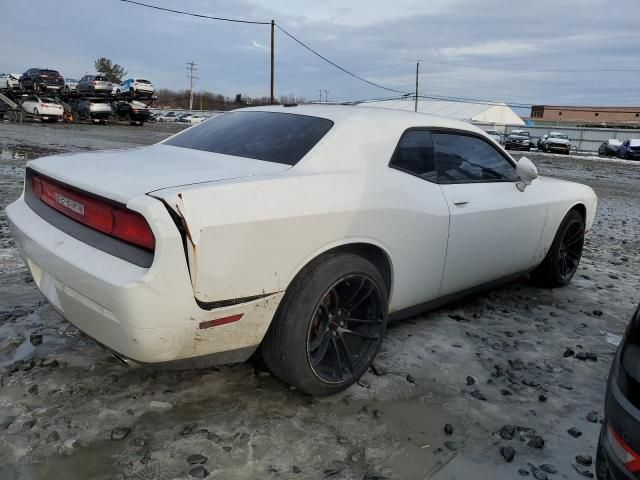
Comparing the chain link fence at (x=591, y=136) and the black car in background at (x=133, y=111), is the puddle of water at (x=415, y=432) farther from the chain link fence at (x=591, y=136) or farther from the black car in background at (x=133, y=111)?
the chain link fence at (x=591, y=136)

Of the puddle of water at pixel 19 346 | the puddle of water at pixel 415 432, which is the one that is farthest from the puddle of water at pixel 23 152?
the puddle of water at pixel 415 432

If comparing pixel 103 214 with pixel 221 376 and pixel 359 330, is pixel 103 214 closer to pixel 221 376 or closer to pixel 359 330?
pixel 221 376

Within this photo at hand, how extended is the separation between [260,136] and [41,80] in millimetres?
37844

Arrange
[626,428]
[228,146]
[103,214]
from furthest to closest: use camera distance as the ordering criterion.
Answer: [228,146], [103,214], [626,428]

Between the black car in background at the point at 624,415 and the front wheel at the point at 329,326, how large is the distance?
4.08ft

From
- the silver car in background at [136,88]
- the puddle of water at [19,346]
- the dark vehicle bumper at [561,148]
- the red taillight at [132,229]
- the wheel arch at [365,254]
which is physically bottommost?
the puddle of water at [19,346]

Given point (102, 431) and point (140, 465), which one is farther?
point (102, 431)

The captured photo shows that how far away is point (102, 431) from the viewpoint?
2.29 metres

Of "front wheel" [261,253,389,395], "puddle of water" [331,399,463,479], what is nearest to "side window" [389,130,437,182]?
"front wheel" [261,253,389,395]

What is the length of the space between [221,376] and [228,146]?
4.29 ft

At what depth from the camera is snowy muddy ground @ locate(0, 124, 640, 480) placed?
2158mm

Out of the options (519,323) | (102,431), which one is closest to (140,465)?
(102,431)

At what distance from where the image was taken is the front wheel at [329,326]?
2418 mm

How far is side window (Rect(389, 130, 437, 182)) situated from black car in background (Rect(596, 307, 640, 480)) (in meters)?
1.60
